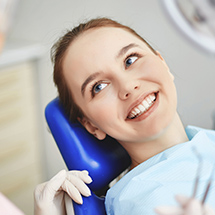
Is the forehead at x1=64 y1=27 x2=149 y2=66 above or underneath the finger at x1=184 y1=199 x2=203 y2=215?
above

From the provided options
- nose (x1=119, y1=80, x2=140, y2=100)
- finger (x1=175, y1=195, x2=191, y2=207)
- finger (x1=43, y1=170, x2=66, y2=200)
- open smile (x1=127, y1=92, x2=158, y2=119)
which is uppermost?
nose (x1=119, y1=80, x2=140, y2=100)

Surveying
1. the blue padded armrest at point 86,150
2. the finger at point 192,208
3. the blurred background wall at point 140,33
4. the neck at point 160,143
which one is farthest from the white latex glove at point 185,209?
the blurred background wall at point 140,33

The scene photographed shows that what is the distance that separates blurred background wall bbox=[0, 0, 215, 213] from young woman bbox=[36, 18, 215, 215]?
965mm

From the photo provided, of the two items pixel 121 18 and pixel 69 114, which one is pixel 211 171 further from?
pixel 121 18

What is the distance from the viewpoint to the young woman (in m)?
0.95

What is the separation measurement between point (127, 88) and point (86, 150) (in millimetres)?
276

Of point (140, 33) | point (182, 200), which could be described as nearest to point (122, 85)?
point (182, 200)

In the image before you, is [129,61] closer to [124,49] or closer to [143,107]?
[124,49]

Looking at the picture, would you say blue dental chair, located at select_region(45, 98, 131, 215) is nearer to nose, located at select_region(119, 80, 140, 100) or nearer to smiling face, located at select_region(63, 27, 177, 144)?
smiling face, located at select_region(63, 27, 177, 144)

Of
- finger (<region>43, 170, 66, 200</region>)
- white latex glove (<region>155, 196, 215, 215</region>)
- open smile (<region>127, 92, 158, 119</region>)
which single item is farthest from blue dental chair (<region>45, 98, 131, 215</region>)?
white latex glove (<region>155, 196, 215, 215</region>)

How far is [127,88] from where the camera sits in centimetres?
95

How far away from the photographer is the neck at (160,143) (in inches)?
40.2

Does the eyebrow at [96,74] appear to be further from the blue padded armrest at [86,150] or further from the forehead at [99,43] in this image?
the blue padded armrest at [86,150]

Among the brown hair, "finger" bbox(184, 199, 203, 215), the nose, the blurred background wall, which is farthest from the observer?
the blurred background wall
